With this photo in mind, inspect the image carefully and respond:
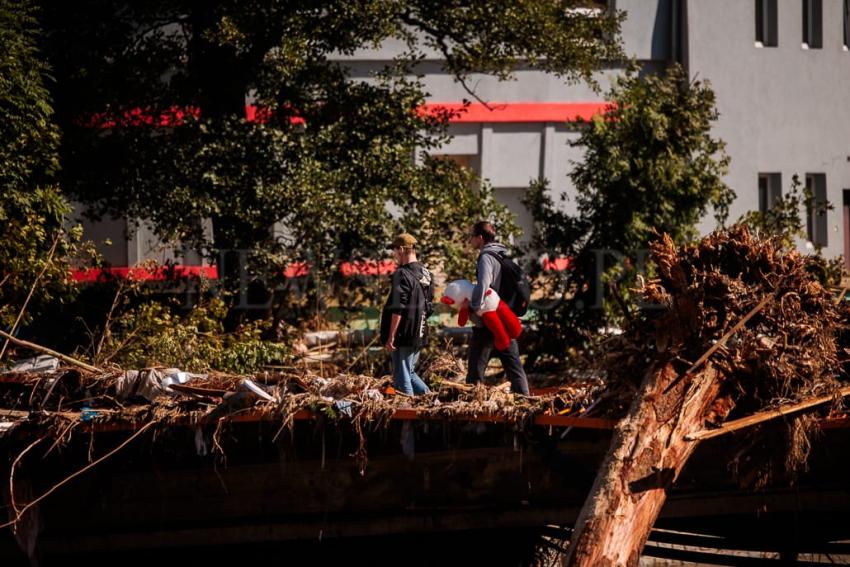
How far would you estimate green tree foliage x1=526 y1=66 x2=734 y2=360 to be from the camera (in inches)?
524

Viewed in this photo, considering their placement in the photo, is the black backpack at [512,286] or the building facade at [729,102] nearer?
the black backpack at [512,286]

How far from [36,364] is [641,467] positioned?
591cm

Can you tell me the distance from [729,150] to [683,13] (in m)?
2.53

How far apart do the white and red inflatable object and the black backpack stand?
222mm

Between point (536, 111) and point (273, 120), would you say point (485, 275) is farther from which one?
point (536, 111)

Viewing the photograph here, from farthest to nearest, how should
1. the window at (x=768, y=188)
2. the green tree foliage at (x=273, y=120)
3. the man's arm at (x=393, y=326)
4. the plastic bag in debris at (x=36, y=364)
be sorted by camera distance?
the window at (x=768, y=188) < the green tree foliage at (x=273, y=120) < the plastic bag in debris at (x=36, y=364) < the man's arm at (x=393, y=326)

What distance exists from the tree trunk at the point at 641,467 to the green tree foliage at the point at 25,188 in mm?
5970

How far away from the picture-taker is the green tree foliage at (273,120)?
12805mm

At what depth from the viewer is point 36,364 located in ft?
34.1

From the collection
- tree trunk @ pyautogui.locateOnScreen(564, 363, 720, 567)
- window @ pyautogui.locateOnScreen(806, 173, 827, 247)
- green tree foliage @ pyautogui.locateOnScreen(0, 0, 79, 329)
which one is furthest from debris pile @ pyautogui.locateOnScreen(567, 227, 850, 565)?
window @ pyautogui.locateOnScreen(806, 173, 827, 247)

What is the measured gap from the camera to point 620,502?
7043mm

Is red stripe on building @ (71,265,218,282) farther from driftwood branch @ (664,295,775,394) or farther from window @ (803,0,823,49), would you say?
window @ (803,0,823,49)

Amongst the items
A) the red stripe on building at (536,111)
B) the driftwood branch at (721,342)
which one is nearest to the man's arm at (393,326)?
the driftwood branch at (721,342)

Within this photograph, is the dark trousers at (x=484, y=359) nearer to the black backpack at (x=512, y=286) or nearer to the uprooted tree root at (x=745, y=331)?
the black backpack at (x=512, y=286)
